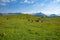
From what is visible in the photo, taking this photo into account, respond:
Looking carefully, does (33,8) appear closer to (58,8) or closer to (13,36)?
(58,8)

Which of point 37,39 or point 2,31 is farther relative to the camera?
point 2,31

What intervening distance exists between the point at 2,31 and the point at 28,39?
2.65m

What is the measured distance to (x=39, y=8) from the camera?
13203 millimetres

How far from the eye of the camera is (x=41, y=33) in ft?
40.5

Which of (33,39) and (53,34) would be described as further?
(53,34)

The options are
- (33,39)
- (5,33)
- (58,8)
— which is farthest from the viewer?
(58,8)

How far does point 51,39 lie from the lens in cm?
1085

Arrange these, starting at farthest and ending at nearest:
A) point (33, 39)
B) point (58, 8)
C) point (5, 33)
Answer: point (58, 8) → point (5, 33) → point (33, 39)

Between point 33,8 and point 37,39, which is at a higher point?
point 33,8

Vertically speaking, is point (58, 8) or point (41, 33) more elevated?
point (58, 8)

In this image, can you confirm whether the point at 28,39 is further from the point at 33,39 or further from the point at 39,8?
the point at 39,8

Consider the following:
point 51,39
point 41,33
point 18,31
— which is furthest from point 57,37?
point 18,31

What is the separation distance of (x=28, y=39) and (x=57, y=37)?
2.38m

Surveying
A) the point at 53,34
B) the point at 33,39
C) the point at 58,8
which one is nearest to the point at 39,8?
the point at 58,8
